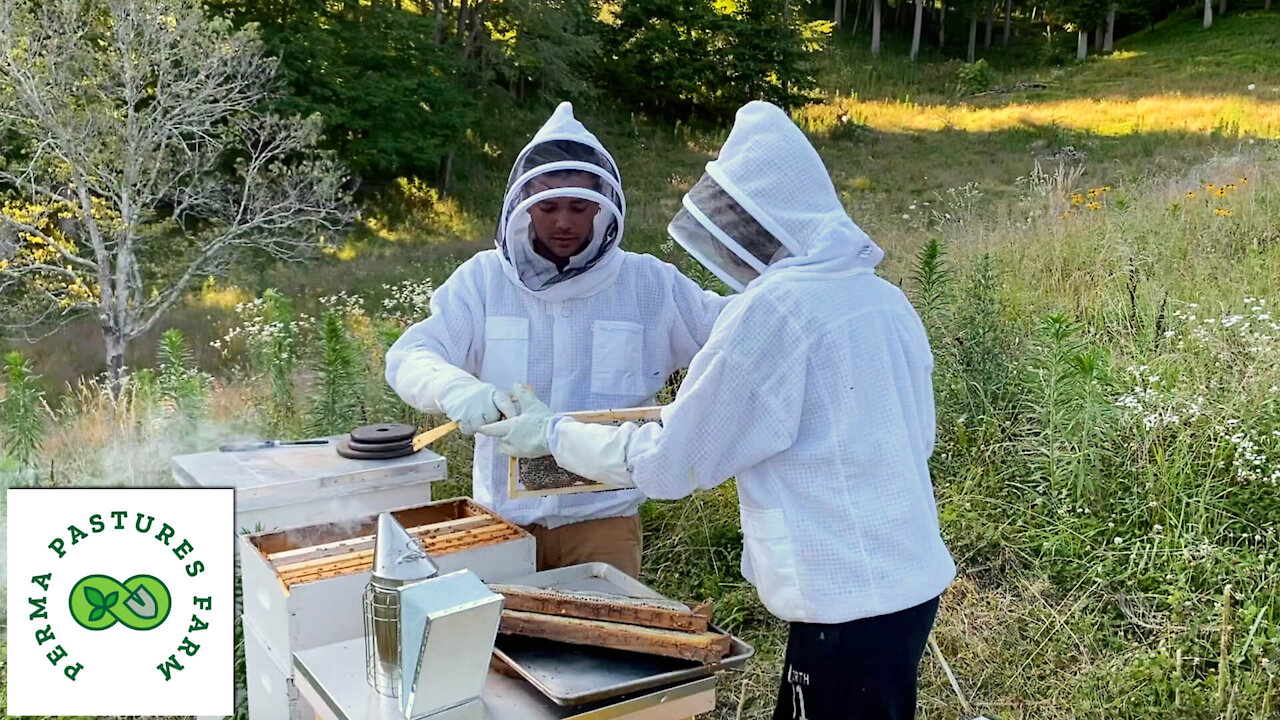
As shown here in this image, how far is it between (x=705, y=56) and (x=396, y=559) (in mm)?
26789

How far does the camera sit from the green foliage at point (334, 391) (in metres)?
4.48

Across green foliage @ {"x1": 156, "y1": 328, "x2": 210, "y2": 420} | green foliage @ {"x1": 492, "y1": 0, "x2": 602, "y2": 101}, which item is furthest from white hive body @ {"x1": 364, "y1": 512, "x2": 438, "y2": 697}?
green foliage @ {"x1": 492, "y1": 0, "x2": 602, "y2": 101}

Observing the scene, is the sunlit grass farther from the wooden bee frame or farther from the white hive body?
the white hive body

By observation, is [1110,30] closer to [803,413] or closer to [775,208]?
[775,208]

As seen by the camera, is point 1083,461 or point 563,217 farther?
point 1083,461

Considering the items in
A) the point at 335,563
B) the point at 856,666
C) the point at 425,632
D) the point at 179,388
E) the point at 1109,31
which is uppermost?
the point at 1109,31

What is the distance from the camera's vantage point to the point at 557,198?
8.83 feet

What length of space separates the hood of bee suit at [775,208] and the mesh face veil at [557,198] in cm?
75

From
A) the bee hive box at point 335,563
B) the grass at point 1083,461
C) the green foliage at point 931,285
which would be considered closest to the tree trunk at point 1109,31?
the grass at point 1083,461

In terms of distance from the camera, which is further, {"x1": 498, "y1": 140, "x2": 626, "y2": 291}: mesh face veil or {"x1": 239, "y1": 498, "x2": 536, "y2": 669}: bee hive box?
{"x1": 498, "y1": 140, "x2": 626, "y2": 291}: mesh face veil

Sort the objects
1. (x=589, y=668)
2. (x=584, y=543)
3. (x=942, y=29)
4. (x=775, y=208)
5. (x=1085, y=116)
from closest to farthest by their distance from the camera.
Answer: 1. (x=589, y=668)
2. (x=775, y=208)
3. (x=584, y=543)
4. (x=1085, y=116)
5. (x=942, y=29)

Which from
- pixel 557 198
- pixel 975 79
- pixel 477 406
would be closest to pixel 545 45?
pixel 975 79

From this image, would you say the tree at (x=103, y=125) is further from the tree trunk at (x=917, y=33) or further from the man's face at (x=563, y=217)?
the tree trunk at (x=917, y=33)

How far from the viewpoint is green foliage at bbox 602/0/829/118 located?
86.8ft
